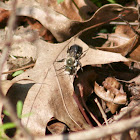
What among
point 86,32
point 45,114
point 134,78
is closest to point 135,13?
point 86,32

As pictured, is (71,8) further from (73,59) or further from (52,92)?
(52,92)

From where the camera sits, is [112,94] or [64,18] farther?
[64,18]

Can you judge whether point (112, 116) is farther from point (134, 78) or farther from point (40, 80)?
point (40, 80)

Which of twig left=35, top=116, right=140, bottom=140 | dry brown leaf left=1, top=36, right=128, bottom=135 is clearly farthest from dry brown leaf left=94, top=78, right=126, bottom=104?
twig left=35, top=116, right=140, bottom=140

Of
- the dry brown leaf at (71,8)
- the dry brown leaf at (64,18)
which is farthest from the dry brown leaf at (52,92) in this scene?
the dry brown leaf at (71,8)

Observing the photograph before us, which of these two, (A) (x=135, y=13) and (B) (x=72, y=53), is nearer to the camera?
(B) (x=72, y=53)

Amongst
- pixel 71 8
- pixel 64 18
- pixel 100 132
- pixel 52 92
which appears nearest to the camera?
pixel 100 132

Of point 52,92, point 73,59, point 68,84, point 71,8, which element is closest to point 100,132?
point 52,92
